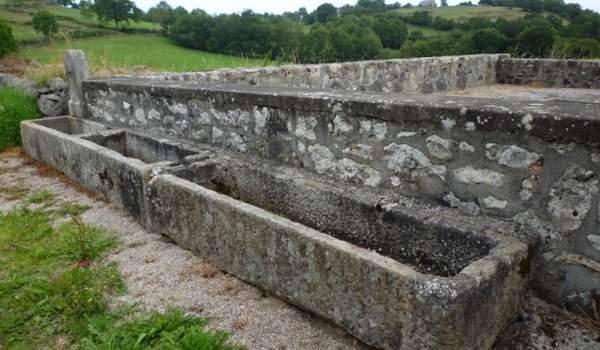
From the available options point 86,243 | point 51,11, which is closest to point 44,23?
point 51,11

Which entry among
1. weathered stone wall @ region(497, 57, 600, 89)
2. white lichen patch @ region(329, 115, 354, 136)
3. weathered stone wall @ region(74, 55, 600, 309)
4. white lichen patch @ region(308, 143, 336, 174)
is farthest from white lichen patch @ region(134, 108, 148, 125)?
weathered stone wall @ region(497, 57, 600, 89)

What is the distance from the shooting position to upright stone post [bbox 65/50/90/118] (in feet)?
19.9

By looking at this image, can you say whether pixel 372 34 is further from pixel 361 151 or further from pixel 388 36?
pixel 361 151

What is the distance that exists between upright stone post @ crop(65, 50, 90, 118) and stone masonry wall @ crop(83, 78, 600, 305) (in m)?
3.34

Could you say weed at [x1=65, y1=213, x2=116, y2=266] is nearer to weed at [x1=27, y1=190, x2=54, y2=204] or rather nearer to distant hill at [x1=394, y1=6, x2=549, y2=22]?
weed at [x1=27, y1=190, x2=54, y2=204]

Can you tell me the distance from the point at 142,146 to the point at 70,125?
214 centimetres

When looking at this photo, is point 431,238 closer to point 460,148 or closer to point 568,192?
point 460,148

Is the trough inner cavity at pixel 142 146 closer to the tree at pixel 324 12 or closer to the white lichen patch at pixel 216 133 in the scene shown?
the white lichen patch at pixel 216 133

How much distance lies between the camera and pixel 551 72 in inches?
393

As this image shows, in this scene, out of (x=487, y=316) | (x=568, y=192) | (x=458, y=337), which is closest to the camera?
(x=458, y=337)

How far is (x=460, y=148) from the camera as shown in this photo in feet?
8.08

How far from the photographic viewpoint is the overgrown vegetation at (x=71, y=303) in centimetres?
228

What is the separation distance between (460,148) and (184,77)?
4949 millimetres

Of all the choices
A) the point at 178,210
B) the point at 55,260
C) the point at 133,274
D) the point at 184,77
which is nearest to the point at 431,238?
the point at 178,210
